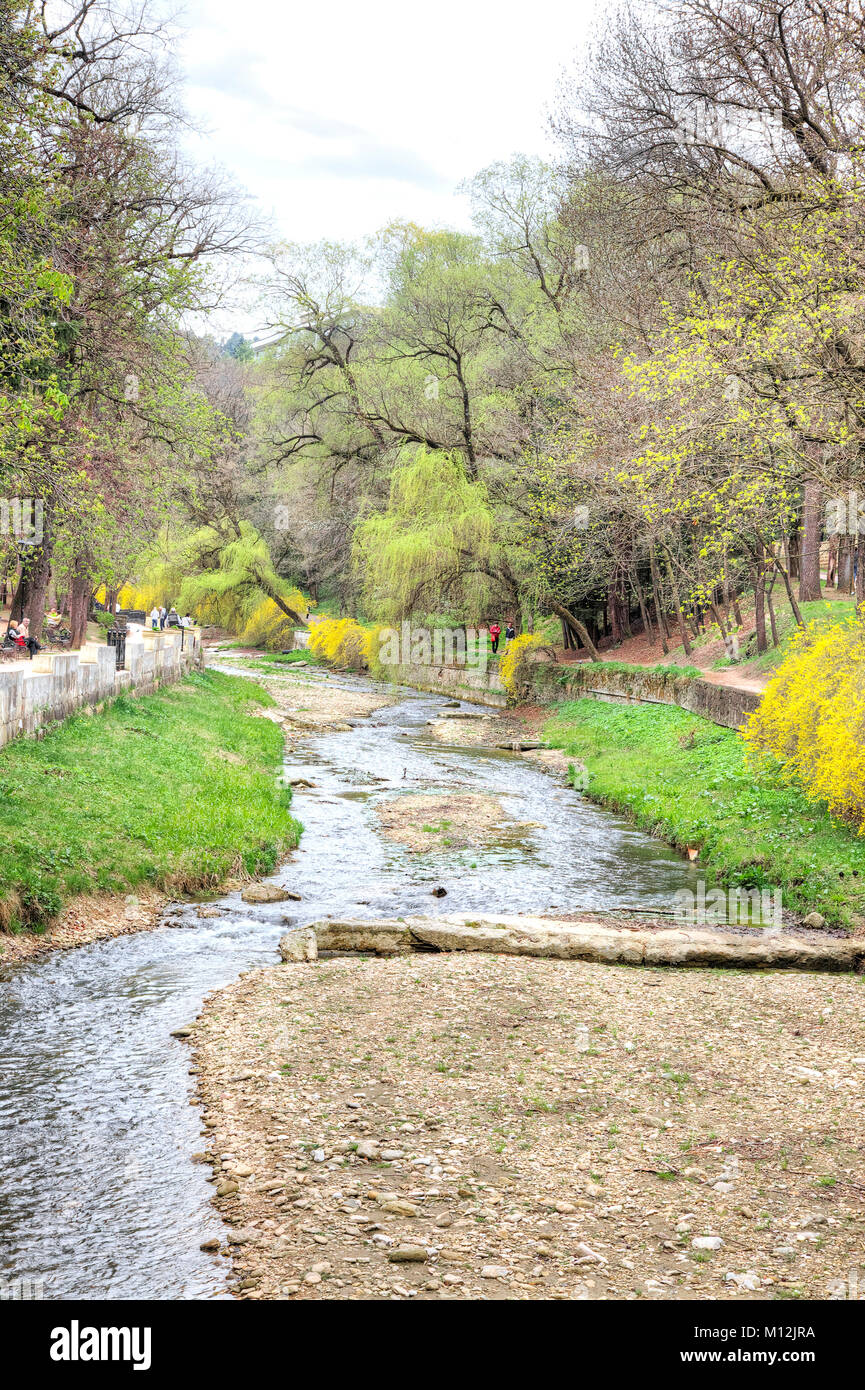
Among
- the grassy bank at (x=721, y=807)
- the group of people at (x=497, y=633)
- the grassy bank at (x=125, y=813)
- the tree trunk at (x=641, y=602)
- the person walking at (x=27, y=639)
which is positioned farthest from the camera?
the group of people at (x=497, y=633)

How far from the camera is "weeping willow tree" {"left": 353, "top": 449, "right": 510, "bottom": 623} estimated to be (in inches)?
1205

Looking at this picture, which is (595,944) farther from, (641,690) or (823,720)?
(641,690)

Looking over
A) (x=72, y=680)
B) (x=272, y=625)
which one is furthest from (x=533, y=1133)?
(x=272, y=625)

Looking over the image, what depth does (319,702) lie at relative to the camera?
3288 centimetres

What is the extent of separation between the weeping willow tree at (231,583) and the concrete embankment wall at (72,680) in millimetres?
20681

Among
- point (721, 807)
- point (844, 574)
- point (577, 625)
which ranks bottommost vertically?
point (721, 807)

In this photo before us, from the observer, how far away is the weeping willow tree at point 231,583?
4672cm

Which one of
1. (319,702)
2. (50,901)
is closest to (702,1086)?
(50,901)

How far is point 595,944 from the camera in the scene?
10.6m

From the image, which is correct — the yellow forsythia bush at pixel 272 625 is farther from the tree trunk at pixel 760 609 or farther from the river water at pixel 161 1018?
the river water at pixel 161 1018

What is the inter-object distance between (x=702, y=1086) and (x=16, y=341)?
11.1 meters

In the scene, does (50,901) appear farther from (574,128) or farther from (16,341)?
(574,128)

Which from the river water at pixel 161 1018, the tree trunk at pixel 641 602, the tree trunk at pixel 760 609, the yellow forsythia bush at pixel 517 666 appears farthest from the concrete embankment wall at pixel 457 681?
the river water at pixel 161 1018

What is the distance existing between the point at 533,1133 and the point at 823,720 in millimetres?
8962
